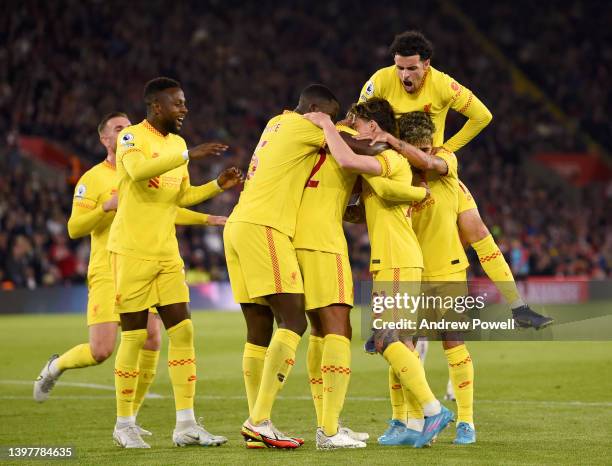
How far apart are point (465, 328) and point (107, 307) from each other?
2.93 metres

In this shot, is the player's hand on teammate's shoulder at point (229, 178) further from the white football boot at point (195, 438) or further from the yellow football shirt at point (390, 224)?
the white football boot at point (195, 438)

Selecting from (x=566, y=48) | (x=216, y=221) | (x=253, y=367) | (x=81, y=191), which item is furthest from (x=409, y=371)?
(x=566, y=48)

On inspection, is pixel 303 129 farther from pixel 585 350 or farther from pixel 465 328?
pixel 585 350

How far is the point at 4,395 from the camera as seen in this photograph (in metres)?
11.5

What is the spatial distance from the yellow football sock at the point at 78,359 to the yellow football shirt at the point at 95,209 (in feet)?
2.11

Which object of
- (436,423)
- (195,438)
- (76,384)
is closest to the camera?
(436,423)

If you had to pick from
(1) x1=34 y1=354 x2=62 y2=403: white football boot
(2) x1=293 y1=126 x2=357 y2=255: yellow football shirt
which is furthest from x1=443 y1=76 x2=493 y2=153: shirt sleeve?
(1) x1=34 y1=354 x2=62 y2=403: white football boot

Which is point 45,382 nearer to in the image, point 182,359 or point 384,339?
point 182,359

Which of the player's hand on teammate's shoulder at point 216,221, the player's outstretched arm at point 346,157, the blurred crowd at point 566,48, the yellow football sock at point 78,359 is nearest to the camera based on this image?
the player's outstretched arm at point 346,157

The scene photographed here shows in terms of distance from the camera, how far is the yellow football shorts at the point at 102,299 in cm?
912

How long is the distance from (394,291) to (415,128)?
1.19 metres

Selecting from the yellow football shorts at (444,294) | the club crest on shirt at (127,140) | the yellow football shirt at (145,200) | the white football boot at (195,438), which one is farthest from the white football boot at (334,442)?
the club crest on shirt at (127,140)

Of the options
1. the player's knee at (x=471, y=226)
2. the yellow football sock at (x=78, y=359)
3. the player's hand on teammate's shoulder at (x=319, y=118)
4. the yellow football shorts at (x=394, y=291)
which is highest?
the player's hand on teammate's shoulder at (x=319, y=118)

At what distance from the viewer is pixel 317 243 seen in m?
7.51
